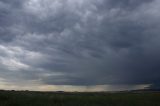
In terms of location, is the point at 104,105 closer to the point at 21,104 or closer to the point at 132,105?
the point at 132,105

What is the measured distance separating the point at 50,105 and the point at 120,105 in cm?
1143

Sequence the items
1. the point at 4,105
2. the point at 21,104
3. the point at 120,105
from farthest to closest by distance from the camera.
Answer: the point at 120,105 < the point at 21,104 < the point at 4,105

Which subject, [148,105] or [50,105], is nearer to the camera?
[50,105]

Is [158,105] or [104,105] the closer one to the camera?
[104,105]

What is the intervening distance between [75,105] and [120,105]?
7.46m

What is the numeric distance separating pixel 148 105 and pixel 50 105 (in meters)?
17.1

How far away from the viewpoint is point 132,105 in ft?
144

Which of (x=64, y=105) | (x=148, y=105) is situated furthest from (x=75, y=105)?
(x=148, y=105)

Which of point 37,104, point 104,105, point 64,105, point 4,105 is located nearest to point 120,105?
point 104,105

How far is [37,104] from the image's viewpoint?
3912 centimetres

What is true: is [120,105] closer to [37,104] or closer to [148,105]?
[148,105]

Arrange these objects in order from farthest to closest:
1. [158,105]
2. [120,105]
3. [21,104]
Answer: [158,105]
[120,105]
[21,104]

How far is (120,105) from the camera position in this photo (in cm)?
4212

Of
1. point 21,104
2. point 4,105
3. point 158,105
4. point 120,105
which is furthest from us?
point 158,105
